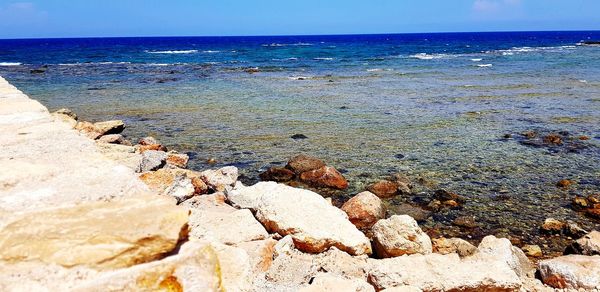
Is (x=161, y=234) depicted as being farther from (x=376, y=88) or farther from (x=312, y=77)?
(x=312, y=77)

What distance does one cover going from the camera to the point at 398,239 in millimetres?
4629

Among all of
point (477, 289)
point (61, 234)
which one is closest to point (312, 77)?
point (477, 289)

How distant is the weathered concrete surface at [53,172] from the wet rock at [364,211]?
3.73m

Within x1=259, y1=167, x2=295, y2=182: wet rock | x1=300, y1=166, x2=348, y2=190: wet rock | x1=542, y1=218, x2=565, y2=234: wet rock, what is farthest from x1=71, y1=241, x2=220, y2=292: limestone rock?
x1=259, y1=167, x2=295, y2=182: wet rock

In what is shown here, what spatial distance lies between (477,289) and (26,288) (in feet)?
10.9

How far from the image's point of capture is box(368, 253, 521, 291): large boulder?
3787 mm

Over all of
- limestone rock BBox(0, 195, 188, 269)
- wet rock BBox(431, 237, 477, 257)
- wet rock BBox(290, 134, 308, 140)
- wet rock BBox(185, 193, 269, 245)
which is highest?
limestone rock BBox(0, 195, 188, 269)

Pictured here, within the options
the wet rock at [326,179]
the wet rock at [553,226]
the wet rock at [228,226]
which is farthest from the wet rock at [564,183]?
the wet rock at [228,226]

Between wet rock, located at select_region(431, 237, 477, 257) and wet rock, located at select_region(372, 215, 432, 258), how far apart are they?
46cm

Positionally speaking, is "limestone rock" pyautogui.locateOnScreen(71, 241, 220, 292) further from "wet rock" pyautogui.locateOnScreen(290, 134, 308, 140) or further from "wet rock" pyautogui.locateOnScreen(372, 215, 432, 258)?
"wet rock" pyautogui.locateOnScreen(290, 134, 308, 140)

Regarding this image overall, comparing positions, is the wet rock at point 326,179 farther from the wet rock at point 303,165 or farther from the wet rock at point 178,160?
the wet rock at point 178,160

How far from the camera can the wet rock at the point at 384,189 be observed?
7160mm

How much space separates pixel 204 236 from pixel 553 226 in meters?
4.61

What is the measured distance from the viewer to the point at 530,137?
1078 centimetres
